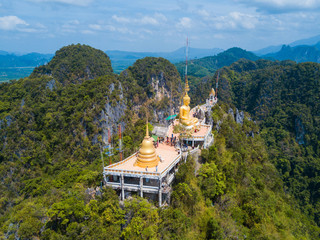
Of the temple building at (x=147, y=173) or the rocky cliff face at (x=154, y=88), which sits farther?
the rocky cliff face at (x=154, y=88)

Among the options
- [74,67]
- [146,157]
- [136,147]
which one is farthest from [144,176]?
[74,67]

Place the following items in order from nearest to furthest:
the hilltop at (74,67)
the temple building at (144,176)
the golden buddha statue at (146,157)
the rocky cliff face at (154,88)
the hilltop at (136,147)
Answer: the hilltop at (136,147), the temple building at (144,176), the golden buddha statue at (146,157), the rocky cliff face at (154,88), the hilltop at (74,67)

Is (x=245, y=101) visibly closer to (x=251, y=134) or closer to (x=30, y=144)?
(x=251, y=134)

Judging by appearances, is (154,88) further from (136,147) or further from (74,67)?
(136,147)

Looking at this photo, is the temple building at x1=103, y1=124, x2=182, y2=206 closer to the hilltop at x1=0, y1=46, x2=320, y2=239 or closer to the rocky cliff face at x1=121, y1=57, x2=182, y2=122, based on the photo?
the hilltop at x1=0, y1=46, x2=320, y2=239

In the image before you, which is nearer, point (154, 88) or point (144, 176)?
point (144, 176)

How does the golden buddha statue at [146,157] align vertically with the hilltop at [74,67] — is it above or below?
below

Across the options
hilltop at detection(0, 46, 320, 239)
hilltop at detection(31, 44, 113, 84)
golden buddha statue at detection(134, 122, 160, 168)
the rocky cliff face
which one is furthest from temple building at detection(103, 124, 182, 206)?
hilltop at detection(31, 44, 113, 84)

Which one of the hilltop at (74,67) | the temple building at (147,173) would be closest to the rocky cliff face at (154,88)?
the hilltop at (74,67)

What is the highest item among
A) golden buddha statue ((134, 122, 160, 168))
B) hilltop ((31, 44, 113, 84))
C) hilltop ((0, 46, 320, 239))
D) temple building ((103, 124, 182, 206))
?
hilltop ((31, 44, 113, 84))

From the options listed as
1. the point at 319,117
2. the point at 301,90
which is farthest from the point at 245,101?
the point at 319,117

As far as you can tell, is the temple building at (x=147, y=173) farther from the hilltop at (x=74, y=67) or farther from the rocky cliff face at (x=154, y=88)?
the hilltop at (x=74, y=67)
